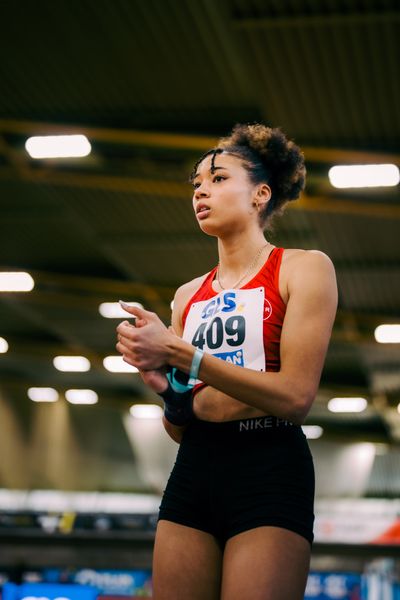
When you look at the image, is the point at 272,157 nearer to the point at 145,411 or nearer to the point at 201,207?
the point at 201,207

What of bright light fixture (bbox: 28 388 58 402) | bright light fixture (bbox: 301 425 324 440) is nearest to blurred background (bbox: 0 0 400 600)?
bright light fixture (bbox: 28 388 58 402)

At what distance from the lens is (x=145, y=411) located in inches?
1088

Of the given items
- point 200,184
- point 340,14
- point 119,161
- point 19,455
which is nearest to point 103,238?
point 119,161

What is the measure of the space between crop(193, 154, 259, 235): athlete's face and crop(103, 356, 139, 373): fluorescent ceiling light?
18.7 metres

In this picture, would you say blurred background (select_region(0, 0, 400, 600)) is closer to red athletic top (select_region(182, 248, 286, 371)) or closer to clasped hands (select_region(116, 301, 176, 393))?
red athletic top (select_region(182, 248, 286, 371))

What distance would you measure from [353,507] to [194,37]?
22650 millimetres

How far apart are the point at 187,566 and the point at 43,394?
24.2 metres

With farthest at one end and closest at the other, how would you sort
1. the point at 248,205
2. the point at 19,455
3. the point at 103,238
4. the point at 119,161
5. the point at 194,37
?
the point at 19,455
the point at 103,238
the point at 119,161
the point at 194,37
the point at 248,205

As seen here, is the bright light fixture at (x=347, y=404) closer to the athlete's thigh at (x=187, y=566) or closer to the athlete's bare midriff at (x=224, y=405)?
the athlete's bare midriff at (x=224, y=405)

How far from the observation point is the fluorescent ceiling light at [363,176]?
976 cm

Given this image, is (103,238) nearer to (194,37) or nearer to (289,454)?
(194,37)

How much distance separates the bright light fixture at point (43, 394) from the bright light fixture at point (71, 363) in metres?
3.17

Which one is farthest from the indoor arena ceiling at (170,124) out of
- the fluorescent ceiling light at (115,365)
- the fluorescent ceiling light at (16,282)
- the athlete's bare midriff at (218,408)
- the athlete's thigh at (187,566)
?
the athlete's thigh at (187,566)

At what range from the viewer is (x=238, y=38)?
24.9 ft
